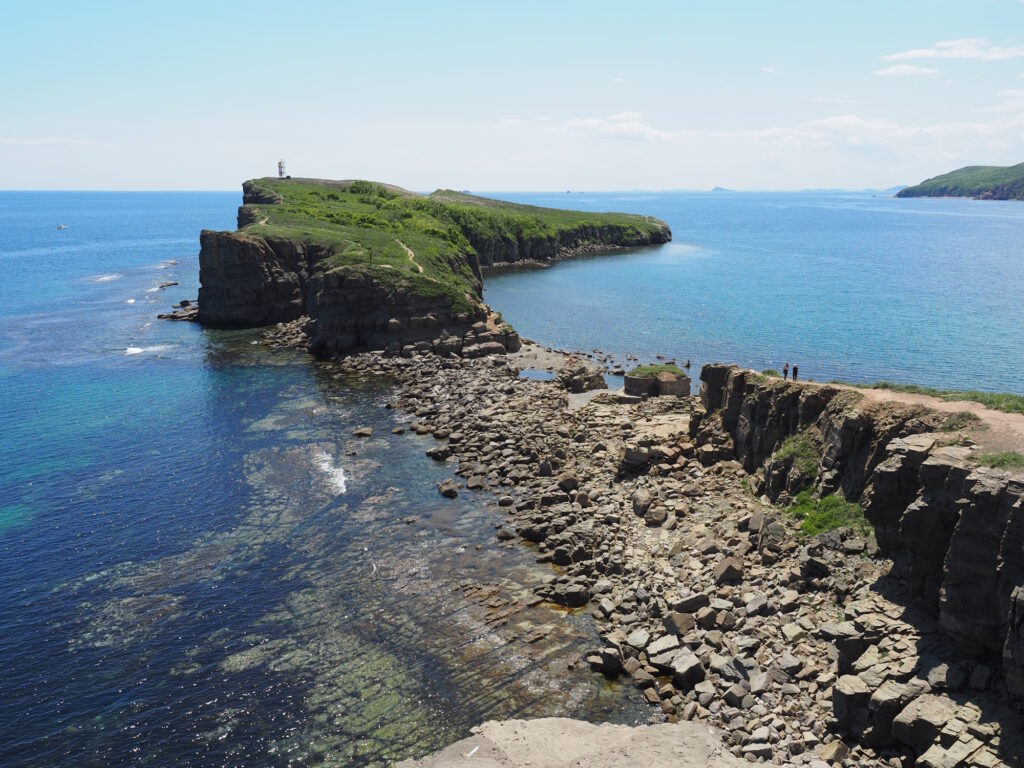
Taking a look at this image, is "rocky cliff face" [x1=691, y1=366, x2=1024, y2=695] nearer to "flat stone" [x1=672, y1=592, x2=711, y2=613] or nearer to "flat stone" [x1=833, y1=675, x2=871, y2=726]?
"flat stone" [x1=833, y1=675, x2=871, y2=726]

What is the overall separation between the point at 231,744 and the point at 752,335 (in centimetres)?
7997

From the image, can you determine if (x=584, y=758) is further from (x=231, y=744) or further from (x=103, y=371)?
(x=103, y=371)

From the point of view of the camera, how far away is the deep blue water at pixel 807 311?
77062 millimetres

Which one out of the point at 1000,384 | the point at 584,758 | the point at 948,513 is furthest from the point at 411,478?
the point at 1000,384

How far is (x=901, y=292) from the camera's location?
11694cm

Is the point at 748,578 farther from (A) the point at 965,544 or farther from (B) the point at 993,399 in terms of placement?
(B) the point at 993,399

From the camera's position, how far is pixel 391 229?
12656 cm

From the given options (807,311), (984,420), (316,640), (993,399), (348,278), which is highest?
(348,278)

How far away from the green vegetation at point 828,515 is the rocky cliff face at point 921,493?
610 millimetres

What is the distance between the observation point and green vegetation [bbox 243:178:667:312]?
298 feet

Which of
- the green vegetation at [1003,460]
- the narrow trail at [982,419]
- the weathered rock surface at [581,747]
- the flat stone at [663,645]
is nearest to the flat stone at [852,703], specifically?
the weathered rock surface at [581,747]

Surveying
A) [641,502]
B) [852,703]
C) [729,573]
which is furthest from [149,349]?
[852,703]

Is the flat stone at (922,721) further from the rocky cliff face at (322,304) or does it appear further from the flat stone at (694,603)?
the rocky cliff face at (322,304)

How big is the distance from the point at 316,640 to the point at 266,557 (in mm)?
9007
